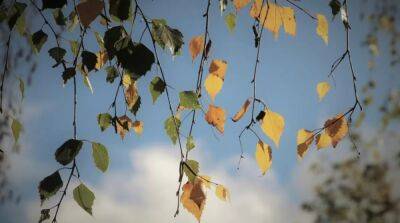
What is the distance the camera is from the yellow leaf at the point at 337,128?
1.06m

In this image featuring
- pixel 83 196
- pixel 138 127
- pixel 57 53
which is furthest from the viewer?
pixel 138 127

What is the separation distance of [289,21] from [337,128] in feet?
1.05

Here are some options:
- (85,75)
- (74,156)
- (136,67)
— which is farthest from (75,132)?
(85,75)

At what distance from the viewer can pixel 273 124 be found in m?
0.99

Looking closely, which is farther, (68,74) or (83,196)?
(68,74)

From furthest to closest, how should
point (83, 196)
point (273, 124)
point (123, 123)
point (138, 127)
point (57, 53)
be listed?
point (138, 127)
point (123, 123)
point (57, 53)
point (273, 124)
point (83, 196)

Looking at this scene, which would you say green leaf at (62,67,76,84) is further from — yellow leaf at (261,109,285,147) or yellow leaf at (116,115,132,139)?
yellow leaf at (261,109,285,147)

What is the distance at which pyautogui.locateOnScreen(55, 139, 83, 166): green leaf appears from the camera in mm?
844

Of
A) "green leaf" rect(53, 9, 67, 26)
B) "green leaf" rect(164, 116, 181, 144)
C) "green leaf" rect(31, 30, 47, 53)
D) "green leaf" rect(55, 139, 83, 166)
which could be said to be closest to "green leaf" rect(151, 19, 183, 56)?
"green leaf" rect(164, 116, 181, 144)

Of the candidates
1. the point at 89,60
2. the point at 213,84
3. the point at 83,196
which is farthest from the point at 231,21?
the point at 83,196

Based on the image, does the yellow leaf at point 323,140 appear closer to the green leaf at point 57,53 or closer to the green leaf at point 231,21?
the green leaf at point 231,21

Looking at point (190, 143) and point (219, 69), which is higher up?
point (219, 69)

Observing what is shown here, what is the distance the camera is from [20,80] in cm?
113

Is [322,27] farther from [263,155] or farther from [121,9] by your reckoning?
[121,9]
